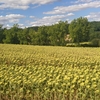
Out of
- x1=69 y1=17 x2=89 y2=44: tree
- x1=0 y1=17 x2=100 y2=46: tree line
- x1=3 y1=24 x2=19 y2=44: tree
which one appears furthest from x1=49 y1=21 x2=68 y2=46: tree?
x1=3 y1=24 x2=19 y2=44: tree

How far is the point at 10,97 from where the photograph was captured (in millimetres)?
8031

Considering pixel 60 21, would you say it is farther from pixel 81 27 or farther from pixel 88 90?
pixel 88 90

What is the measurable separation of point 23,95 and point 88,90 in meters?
2.41

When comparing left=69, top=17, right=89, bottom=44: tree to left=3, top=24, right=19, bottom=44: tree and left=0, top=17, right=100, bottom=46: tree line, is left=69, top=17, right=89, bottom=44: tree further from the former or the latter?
left=3, top=24, right=19, bottom=44: tree

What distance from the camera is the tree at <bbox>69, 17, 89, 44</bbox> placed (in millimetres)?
61625

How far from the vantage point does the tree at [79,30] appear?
61625mm

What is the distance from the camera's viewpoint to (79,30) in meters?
62.8

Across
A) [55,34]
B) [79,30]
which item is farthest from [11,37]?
[79,30]

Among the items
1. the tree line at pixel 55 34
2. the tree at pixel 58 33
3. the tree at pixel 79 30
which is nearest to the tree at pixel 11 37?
the tree line at pixel 55 34

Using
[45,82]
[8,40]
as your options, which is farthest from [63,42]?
[45,82]

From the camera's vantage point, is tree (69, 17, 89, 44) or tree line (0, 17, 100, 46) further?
Answer: tree line (0, 17, 100, 46)

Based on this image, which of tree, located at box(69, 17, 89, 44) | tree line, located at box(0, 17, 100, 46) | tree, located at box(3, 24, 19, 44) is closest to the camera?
tree, located at box(69, 17, 89, 44)

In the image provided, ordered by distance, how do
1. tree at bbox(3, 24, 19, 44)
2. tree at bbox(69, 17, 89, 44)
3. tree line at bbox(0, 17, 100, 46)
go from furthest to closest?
1. tree at bbox(3, 24, 19, 44)
2. tree line at bbox(0, 17, 100, 46)
3. tree at bbox(69, 17, 89, 44)

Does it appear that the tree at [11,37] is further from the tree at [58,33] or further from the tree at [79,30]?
the tree at [79,30]
